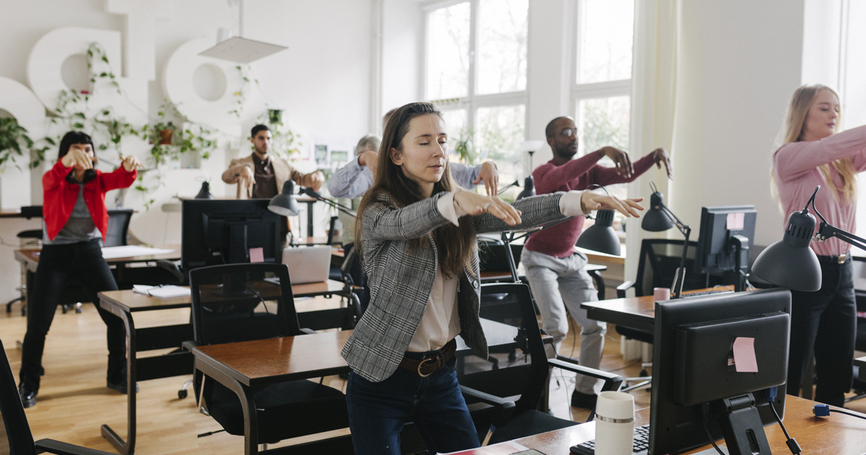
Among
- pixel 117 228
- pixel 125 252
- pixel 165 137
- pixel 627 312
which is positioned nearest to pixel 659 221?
pixel 627 312

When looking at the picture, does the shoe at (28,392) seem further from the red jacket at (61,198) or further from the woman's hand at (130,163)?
the woman's hand at (130,163)

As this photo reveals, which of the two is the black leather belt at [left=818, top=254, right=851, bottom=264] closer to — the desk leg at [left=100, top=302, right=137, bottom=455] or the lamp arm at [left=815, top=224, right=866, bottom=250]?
the lamp arm at [left=815, top=224, right=866, bottom=250]

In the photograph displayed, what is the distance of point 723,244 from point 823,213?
1.79 ft

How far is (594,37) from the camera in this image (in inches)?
266

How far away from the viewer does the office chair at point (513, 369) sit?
7.18ft

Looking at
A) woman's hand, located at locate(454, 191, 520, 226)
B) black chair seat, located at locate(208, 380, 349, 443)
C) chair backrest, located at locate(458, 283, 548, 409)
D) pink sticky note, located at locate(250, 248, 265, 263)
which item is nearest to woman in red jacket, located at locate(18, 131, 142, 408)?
pink sticky note, located at locate(250, 248, 265, 263)

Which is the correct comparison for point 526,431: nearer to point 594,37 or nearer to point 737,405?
point 737,405

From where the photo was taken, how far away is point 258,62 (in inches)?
319

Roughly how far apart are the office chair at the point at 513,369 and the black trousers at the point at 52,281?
2.57 m

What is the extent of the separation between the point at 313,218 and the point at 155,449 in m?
5.40

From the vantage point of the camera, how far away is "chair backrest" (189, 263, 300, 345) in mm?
2682

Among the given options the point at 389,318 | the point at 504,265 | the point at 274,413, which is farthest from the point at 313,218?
the point at 389,318

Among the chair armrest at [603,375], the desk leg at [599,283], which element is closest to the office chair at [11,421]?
the chair armrest at [603,375]

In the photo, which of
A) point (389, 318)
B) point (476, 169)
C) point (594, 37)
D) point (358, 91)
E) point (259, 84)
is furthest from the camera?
point (358, 91)
